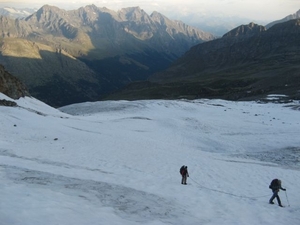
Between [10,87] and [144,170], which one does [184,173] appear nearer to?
[144,170]

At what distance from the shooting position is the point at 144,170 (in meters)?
24.8

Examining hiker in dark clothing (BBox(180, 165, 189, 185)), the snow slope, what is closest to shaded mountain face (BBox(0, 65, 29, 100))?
the snow slope

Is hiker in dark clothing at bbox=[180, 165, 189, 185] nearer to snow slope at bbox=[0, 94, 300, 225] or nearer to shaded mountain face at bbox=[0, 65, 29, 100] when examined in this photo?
snow slope at bbox=[0, 94, 300, 225]

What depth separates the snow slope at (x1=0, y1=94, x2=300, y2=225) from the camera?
14422 millimetres

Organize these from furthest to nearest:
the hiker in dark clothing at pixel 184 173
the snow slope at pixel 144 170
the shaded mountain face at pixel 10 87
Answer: the shaded mountain face at pixel 10 87, the hiker in dark clothing at pixel 184 173, the snow slope at pixel 144 170

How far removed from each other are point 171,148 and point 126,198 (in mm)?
17898

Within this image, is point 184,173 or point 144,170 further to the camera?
point 144,170

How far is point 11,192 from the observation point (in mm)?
14648

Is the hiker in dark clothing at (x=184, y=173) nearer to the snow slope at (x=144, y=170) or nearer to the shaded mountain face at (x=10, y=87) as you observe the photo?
the snow slope at (x=144, y=170)

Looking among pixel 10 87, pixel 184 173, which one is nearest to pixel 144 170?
pixel 184 173

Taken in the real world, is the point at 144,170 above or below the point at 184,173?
below

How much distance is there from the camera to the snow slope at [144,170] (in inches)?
568

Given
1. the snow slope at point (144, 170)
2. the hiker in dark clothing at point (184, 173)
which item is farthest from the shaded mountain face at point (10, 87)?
the hiker in dark clothing at point (184, 173)

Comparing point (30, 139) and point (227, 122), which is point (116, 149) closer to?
point (30, 139)
